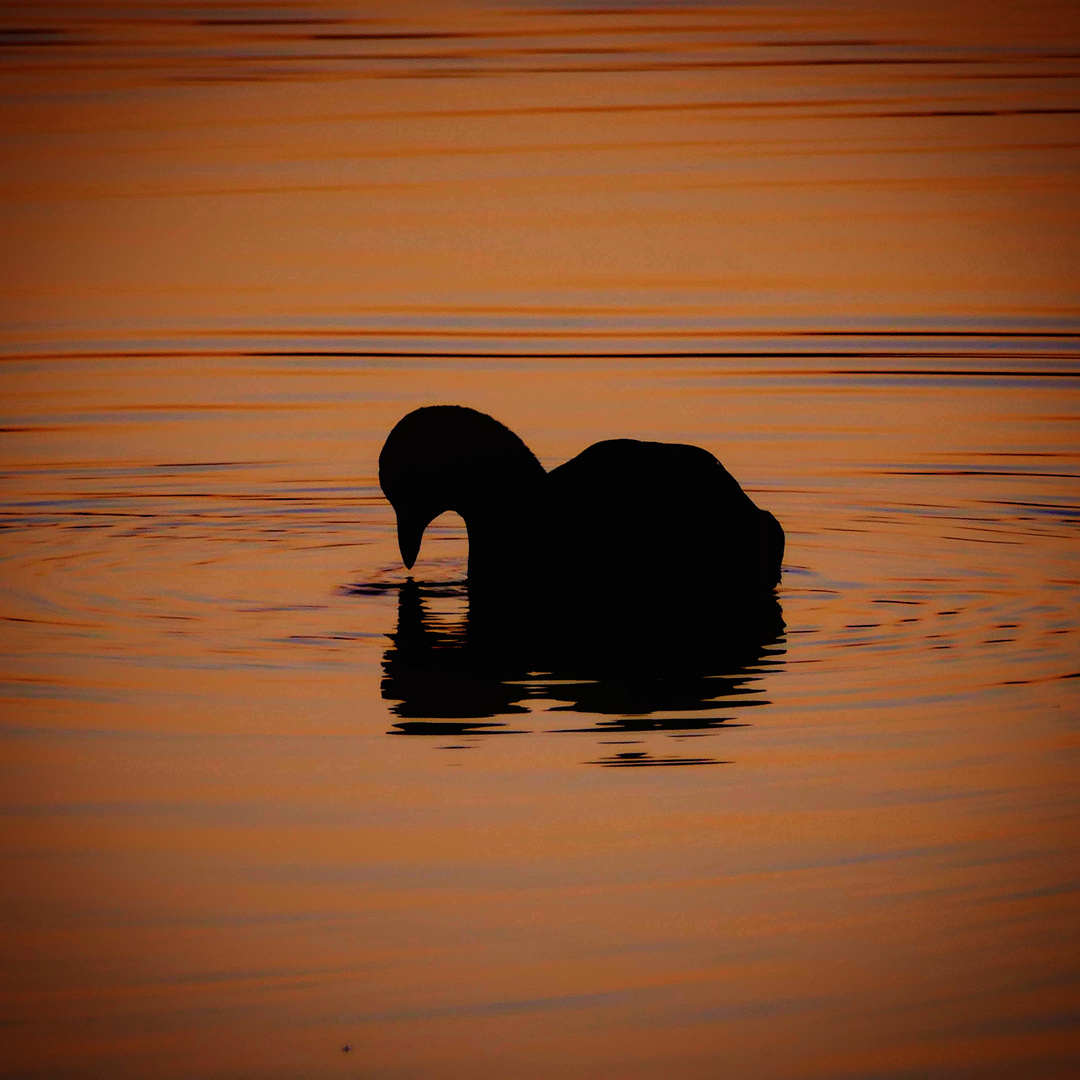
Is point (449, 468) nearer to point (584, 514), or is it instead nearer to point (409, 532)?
point (409, 532)

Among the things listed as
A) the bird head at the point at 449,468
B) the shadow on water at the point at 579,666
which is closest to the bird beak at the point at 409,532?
the bird head at the point at 449,468

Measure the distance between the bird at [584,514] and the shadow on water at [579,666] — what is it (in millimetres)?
104

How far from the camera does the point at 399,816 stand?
404 centimetres

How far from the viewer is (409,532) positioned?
656 cm

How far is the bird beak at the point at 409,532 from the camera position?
21.5 feet

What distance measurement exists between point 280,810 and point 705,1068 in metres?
1.37

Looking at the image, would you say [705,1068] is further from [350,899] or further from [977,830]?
[977,830]

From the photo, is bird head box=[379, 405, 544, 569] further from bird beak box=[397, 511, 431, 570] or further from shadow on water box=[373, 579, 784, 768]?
shadow on water box=[373, 579, 784, 768]

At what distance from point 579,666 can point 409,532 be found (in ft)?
4.64

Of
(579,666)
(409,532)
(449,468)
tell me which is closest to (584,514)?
(449,468)

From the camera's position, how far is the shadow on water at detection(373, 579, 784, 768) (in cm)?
471

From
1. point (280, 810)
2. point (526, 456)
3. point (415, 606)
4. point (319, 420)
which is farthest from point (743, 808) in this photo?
point (319, 420)

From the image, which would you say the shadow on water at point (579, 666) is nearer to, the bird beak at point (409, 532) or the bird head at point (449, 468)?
the bird beak at point (409, 532)

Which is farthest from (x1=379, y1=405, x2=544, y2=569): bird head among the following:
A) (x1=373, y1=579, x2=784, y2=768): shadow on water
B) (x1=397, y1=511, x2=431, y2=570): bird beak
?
(x1=373, y1=579, x2=784, y2=768): shadow on water
